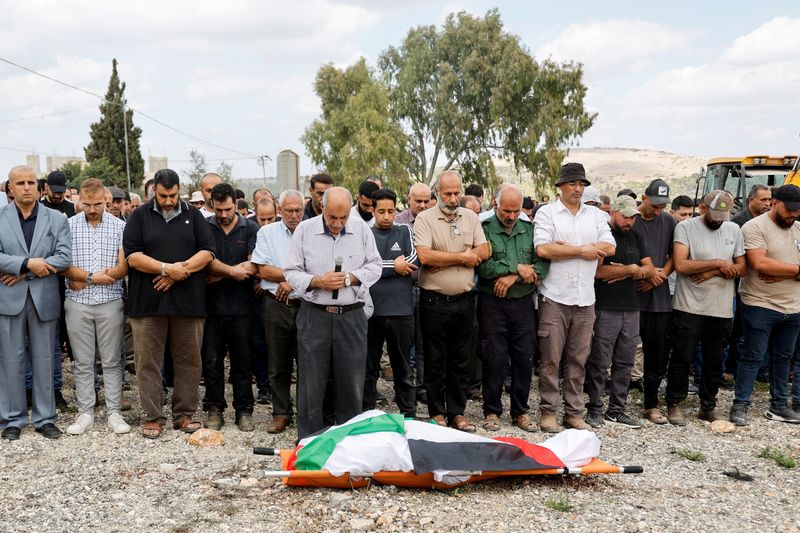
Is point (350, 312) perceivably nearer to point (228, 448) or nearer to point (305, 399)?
point (305, 399)

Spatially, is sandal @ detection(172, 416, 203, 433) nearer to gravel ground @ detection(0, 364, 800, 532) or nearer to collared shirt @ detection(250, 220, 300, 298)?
gravel ground @ detection(0, 364, 800, 532)

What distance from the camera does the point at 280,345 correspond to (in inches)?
254

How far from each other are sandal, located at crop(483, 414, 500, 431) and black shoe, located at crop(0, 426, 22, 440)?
13.8 ft

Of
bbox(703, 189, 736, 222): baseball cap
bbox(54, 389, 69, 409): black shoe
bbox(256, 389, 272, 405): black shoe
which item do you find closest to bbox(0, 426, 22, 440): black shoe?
bbox(54, 389, 69, 409): black shoe

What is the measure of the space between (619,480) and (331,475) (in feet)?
7.29

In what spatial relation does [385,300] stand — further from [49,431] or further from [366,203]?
[49,431]

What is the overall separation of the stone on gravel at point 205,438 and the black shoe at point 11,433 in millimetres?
1485

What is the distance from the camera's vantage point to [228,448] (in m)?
6.05

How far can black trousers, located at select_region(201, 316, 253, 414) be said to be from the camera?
664cm

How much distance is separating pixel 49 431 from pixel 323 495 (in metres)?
2.89

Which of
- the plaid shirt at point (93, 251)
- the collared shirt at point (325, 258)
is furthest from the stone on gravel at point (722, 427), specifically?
the plaid shirt at point (93, 251)

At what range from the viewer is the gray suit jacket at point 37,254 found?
19.9ft

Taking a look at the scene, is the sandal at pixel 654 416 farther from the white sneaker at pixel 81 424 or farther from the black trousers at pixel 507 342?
the white sneaker at pixel 81 424

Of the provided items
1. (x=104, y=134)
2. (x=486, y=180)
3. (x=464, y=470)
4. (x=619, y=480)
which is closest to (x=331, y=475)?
(x=464, y=470)
